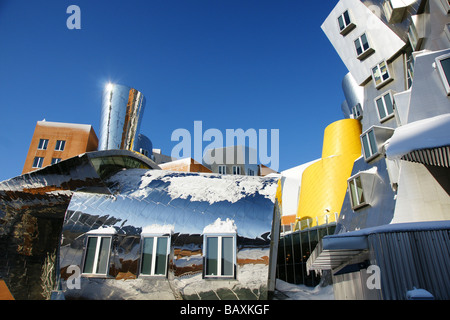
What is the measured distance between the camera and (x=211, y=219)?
459 inches

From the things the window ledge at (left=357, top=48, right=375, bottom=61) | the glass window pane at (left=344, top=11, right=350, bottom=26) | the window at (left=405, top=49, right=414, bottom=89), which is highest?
the glass window pane at (left=344, top=11, right=350, bottom=26)

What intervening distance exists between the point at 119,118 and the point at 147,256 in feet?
72.8

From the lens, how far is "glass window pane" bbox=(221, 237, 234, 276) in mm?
10875

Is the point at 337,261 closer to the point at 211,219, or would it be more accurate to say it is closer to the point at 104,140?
the point at 211,219

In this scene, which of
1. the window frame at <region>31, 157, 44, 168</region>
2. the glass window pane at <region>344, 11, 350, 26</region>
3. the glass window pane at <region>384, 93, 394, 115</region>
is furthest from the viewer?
the window frame at <region>31, 157, 44, 168</region>

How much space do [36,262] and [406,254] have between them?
46.9 feet

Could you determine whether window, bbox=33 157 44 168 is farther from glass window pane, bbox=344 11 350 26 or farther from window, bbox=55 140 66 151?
glass window pane, bbox=344 11 350 26

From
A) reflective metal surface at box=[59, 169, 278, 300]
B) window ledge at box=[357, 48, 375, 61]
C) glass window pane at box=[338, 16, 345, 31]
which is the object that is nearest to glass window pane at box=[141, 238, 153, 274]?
reflective metal surface at box=[59, 169, 278, 300]

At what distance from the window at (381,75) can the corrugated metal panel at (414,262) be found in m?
11.0

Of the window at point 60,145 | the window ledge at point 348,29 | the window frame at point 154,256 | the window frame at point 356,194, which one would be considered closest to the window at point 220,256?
the window frame at point 154,256

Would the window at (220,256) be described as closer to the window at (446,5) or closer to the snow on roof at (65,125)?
the window at (446,5)

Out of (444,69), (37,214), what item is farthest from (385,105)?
(37,214)

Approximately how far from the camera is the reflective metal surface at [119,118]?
29922 mm
